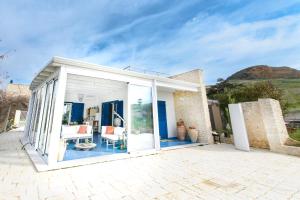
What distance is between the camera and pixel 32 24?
7.56m

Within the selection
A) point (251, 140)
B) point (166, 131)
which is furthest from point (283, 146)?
point (166, 131)

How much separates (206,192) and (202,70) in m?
7.36

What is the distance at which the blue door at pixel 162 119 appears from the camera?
32.8ft

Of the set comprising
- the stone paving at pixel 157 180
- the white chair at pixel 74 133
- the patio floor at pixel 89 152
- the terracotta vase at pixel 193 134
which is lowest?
the stone paving at pixel 157 180

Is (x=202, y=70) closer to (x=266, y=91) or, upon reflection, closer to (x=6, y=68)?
(x=266, y=91)

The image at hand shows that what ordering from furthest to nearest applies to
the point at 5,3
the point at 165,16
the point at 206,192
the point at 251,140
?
the point at 165,16 < the point at 251,140 < the point at 5,3 < the point at 206,192

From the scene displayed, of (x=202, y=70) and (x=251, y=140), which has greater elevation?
(x=202, y=70)

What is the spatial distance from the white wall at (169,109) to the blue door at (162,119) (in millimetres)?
247

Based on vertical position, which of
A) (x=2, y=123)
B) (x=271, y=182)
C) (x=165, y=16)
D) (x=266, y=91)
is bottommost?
(x=271, y=182)

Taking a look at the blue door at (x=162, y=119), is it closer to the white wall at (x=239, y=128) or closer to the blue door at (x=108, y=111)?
the blue door at (x=108, y=111)

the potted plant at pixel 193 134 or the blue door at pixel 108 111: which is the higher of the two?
the blue door at pixel 108 111

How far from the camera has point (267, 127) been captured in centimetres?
651

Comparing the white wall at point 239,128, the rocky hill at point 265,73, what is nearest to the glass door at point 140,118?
the white wall at point 239,128

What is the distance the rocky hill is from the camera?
32.8 meters
